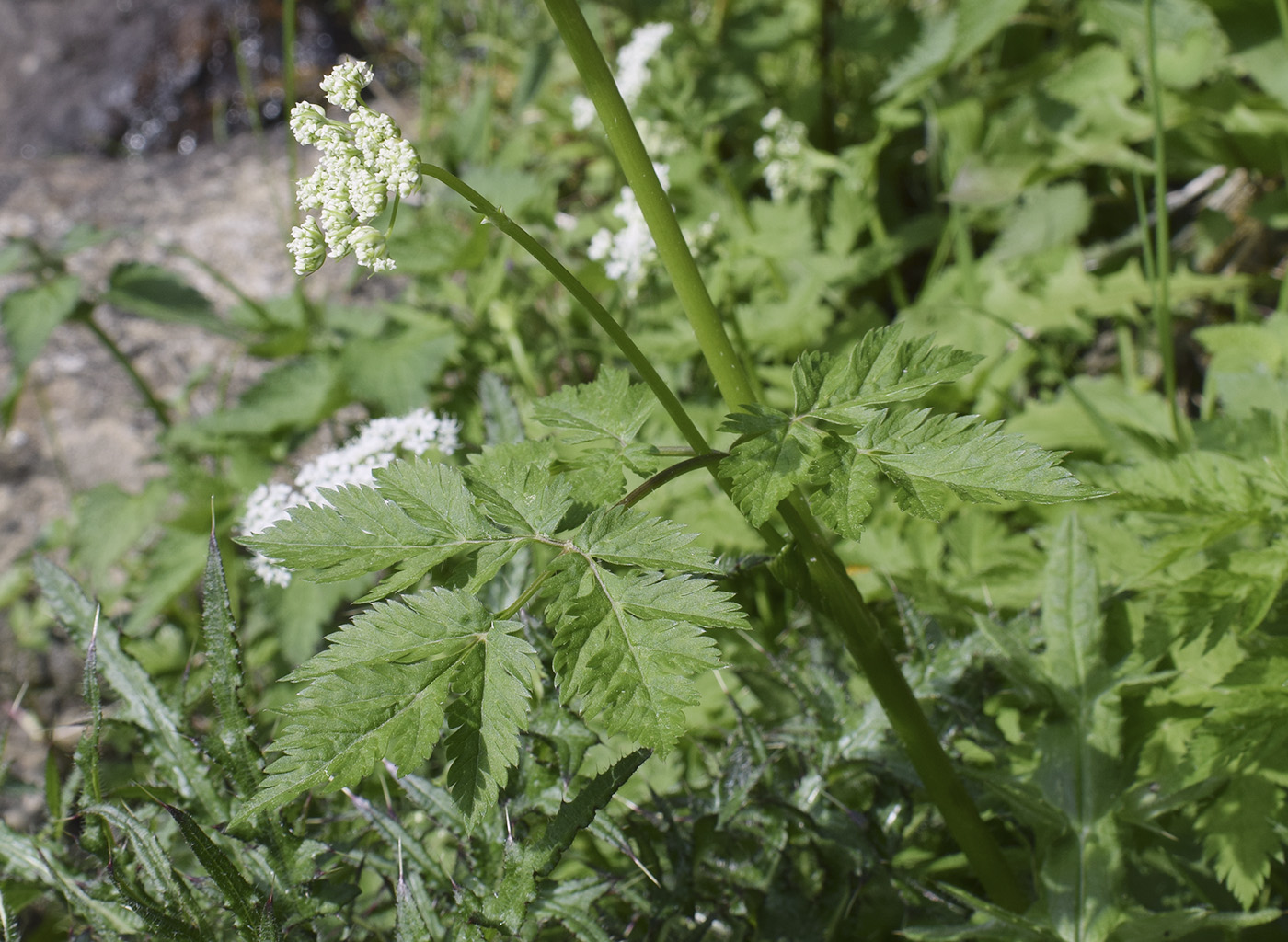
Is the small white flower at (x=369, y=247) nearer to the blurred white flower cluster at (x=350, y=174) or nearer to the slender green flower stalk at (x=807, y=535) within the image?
the blurred white flower cluster at (x=350, y=174)

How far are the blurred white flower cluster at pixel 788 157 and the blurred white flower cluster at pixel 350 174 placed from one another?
2.00m

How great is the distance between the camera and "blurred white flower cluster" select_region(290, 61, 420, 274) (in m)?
0.88

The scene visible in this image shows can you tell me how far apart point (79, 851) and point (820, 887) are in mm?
1191

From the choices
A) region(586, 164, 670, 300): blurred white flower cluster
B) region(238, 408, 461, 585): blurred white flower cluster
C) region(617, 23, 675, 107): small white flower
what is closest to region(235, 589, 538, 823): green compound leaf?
region(238, 408, 461, 585): blurred white flower cluster

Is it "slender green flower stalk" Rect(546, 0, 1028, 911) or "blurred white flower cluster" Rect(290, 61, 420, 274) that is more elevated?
"blurred white flower cluster" Rect(290, 61, 420, 274)

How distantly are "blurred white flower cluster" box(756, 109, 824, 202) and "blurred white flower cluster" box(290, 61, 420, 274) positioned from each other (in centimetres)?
200

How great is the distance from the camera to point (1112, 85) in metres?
2.67

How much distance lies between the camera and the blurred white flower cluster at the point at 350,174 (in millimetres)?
884

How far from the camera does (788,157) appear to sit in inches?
110

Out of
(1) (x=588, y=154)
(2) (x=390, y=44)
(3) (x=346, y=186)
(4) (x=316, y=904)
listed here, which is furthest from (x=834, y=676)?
(2) (x=390, y=44)

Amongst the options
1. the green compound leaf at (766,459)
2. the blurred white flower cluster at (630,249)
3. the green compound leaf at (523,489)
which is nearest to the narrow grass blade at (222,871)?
the green compound leaf at (523,489)

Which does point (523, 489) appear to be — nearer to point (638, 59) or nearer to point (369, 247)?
point (369, 247)

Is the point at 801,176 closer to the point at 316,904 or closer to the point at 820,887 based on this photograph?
the point at 820,887

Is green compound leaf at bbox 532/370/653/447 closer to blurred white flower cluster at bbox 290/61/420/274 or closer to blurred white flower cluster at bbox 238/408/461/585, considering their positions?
blurred white flower cluster at bbox 290/61/420/274
